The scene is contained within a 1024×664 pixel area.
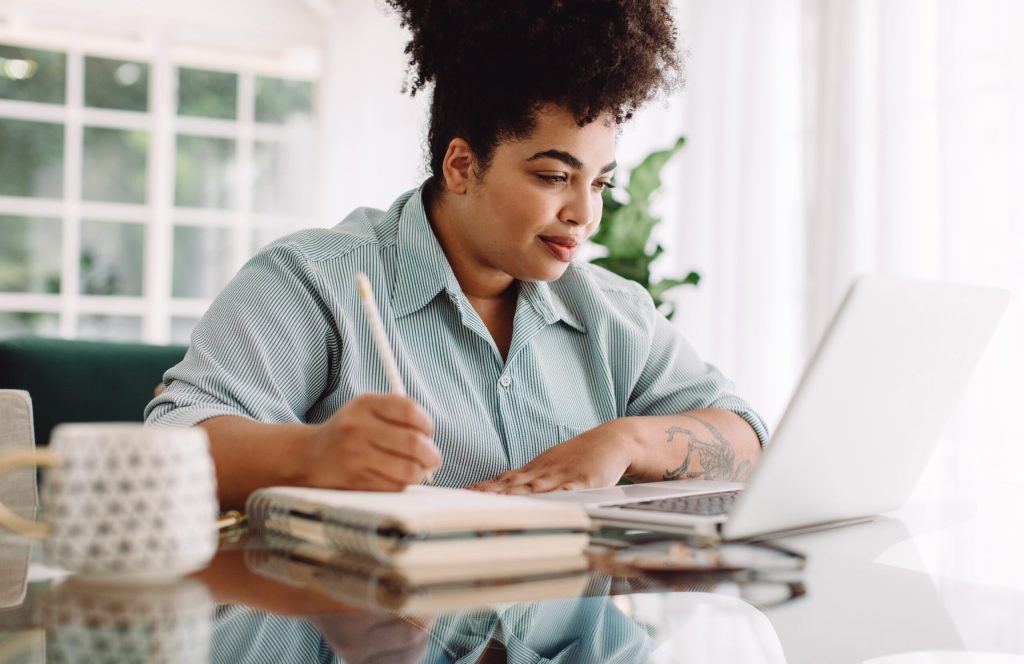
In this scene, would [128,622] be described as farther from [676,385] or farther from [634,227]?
[634,227]

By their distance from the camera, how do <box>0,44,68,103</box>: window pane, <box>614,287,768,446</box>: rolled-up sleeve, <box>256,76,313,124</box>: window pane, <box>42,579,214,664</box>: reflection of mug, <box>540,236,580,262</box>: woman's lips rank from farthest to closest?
<box>256,76,313,124</box>: window pane → <box>0,44,68,103</box>: window pane → <box>614,287,768,446</box>: rolled-up sleeve → <box>540,236,580,262</box>: woman's lips → <box>42,579,214,664</box>: reflection of mug

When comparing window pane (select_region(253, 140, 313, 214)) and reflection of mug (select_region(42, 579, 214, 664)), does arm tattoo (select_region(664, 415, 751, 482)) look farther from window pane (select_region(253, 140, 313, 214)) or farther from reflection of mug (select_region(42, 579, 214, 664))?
window pane (select_region(253, 140, 313, 214))

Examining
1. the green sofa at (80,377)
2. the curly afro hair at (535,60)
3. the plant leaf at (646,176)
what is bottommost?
the green sofa at (80,377)

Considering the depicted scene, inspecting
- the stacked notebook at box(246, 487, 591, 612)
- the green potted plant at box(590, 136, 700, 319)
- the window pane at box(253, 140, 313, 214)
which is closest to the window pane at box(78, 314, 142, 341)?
the window pane at box(253, 140, 313, 214)

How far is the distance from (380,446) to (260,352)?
17.4 inches

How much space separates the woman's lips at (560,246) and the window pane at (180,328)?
12.6 ft

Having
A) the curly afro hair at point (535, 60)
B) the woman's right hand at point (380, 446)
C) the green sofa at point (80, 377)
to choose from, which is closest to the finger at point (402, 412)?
the woman's right hand at point (380, 446)

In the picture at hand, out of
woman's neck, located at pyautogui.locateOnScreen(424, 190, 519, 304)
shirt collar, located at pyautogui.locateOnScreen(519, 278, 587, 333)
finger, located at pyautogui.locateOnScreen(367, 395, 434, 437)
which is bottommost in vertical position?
finger, located at pyautogui.locateOnScreen(367, 395, 434, 437)

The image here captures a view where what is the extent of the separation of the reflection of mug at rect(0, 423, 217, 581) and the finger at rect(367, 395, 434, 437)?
0.26m

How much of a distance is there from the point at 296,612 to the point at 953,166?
241 cm

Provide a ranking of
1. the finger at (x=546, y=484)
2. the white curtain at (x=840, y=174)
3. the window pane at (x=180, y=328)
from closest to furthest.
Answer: the finger at (x=546, y=484) < the white curtain at (x=840, y=174) < the window pane at (x=180, y=328)

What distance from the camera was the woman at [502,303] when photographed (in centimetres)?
126

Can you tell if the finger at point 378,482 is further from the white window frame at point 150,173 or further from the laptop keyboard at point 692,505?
the white window frame at point 150,173

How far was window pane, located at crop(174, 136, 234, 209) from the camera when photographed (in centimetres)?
500
